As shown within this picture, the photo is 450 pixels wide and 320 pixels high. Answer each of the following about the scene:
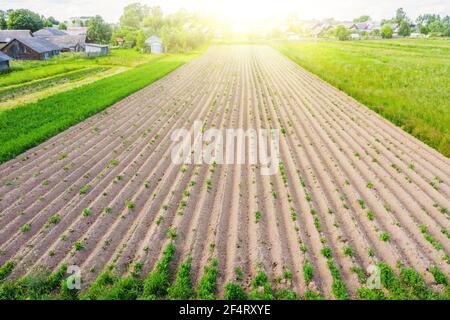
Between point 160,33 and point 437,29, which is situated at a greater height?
point 437,29

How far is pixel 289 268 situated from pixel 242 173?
4.69 meters

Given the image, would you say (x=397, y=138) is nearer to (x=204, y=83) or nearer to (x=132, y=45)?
(x=204, y=83)

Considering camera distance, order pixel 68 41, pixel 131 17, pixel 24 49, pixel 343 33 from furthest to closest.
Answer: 1. pixel 131 17
2. pixel 343 33
3. pixel 68 41
4. pixel 24 49

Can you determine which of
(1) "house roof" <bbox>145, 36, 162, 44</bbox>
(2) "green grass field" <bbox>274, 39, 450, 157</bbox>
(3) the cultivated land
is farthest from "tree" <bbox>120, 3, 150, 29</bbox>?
(3) the cultivated land

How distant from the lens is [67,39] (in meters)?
65.0

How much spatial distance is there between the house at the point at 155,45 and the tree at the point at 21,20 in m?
39.4

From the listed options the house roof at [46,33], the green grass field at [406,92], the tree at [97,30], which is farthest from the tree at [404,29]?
the house roof at [46,33]

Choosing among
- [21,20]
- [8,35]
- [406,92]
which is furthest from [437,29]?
[21,20]

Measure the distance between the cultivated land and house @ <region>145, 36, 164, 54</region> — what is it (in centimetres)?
5203

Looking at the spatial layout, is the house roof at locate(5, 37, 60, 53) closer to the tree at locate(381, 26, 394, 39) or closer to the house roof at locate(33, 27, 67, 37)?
the house roof at locate(33, 27, 67, 37)

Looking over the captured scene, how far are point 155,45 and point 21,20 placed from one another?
4291cm

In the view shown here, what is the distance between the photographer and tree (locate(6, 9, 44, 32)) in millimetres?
79562

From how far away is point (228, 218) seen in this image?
8695 millimetres

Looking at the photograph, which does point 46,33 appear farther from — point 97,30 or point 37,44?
point 37,44
